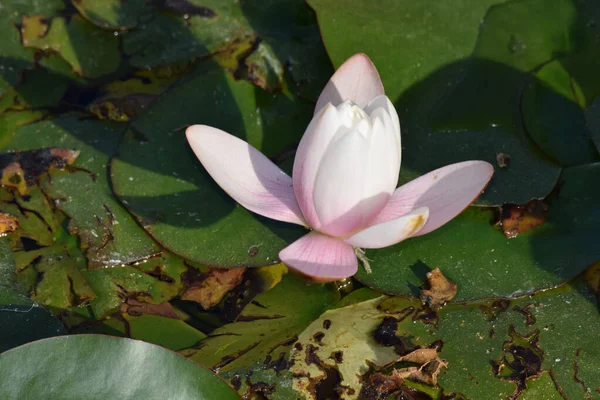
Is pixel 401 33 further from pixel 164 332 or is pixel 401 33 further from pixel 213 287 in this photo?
pixel 164 332

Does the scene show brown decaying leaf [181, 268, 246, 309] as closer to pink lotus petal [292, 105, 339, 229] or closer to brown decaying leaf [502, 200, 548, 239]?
pink lotus petal [292, 105, 339, 229]

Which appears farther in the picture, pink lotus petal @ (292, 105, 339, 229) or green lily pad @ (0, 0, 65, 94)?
green lily pad @ (0, 0, 65, 94)

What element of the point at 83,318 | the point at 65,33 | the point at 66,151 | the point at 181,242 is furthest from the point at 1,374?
the point at 65,33

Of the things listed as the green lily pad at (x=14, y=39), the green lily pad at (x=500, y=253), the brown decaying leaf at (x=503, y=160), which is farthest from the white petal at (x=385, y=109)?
the green lily pad at (x=14, y=39)

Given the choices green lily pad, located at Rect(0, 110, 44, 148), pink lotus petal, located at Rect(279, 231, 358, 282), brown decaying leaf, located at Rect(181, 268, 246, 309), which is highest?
green lily pad, located at Rect(0, 110, 44, 148)

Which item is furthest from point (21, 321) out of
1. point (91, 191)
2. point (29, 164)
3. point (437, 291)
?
point (437, 291)

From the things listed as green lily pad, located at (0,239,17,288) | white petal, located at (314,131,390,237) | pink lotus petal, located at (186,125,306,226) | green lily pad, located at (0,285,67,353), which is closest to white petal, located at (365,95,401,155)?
white petal, located at (314,131,390,237)

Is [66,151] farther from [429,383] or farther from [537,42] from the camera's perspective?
[537,42]
